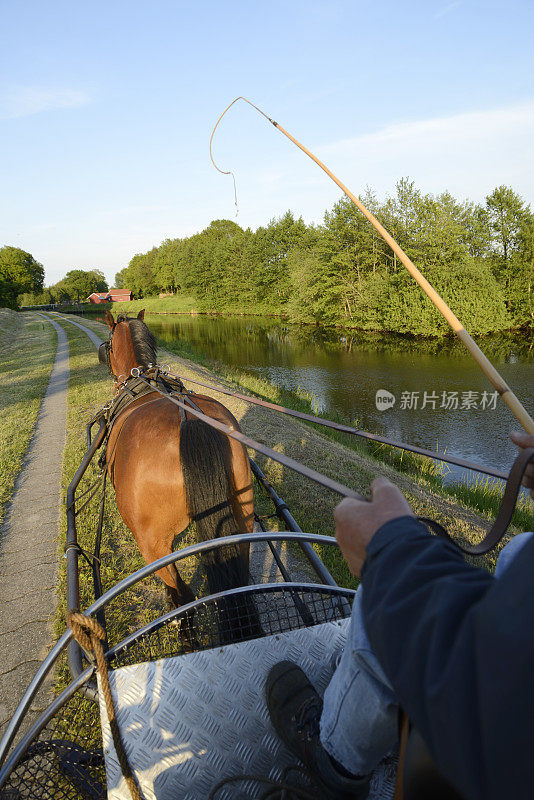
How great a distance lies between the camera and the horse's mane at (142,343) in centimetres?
398

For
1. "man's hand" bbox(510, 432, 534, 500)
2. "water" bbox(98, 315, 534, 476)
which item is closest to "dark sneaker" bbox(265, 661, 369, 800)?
"man's hand" bbox(510, 432, 534, 500)

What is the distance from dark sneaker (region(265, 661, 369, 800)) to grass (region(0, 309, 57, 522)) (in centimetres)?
422

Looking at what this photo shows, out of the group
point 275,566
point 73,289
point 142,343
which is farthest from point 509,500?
point 73,289

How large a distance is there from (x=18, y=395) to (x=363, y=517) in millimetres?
10748

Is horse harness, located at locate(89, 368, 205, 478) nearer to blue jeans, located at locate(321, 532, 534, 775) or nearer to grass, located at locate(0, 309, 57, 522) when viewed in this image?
grass, located at locate(0, 309, 57, 522)

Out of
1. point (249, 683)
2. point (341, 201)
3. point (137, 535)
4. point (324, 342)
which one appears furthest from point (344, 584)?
point (341, 201)

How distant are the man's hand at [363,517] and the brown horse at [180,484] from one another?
164 cm

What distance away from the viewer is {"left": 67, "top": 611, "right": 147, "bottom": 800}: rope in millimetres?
1123

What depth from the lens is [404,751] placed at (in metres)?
0.75

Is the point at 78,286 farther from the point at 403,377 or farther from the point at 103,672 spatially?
the point at 103,672

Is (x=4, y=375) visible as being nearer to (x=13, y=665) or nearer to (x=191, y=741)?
(x=13, y=665)

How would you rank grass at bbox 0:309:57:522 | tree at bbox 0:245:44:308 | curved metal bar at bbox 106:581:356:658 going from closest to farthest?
curved metal bar at bbox 106:581:356:658 < grass at bbox 0:309:57:522 < tree at bbox 0:245:44:308

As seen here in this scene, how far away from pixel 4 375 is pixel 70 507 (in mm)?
11206

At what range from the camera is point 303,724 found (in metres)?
1.28
